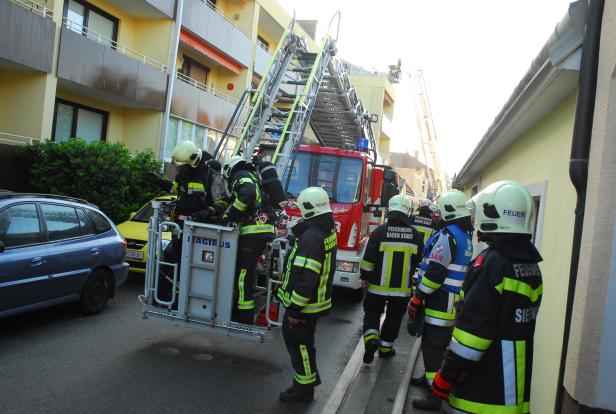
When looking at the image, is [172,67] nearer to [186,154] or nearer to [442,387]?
[186,154]

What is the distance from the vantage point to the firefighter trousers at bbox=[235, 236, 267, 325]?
5.26m

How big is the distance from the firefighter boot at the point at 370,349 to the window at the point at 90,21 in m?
12.3

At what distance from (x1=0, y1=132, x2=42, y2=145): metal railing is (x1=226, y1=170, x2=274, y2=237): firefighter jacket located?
8994mm

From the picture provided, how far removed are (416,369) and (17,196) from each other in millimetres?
4998

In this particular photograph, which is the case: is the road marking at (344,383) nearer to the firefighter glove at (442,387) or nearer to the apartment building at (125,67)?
the firefighter glove at (442,387)

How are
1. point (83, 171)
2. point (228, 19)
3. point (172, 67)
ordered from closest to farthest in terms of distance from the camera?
point (83, 171), point (172, 67), point (228, 19)

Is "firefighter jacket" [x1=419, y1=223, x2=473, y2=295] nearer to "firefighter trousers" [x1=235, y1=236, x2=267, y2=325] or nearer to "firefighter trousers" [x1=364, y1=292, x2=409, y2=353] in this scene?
"firefighter trousers" [x1=364, y1=292, x2=409, y2=353]

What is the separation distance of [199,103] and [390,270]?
48.1ft

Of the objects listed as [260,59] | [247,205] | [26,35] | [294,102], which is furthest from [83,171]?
[260,59]

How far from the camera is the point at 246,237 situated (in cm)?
527

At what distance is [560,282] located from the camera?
3895mm

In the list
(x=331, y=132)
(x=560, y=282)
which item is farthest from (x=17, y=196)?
(x=331, y=132)

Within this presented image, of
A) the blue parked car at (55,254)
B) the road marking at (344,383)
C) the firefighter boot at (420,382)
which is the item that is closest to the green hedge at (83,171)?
the blue parked car at (55,254)

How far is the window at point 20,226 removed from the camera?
541cm
